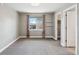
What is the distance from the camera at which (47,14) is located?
10812 millimetres

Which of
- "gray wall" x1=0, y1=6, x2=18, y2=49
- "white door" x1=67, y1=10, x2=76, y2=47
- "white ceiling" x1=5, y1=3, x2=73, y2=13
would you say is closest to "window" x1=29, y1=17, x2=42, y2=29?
"white ceiling" x1=5, y1=3, x2=73, y2=13

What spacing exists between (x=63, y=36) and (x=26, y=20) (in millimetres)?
4845

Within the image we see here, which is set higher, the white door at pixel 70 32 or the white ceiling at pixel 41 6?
the white ceiling at pixel 41 6

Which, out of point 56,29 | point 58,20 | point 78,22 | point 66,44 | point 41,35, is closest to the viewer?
point 78,22

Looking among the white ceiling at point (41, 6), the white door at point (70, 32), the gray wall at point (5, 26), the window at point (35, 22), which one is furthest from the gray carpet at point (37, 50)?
the window at point (35, 22)

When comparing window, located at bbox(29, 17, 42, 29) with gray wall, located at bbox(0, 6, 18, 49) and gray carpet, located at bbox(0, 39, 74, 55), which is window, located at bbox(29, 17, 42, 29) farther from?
gray carpet, located at bbox(0, 39, 74, 55)

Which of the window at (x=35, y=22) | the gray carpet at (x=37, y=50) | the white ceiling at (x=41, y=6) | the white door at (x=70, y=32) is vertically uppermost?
the white ceiling at (x=41, y=6)

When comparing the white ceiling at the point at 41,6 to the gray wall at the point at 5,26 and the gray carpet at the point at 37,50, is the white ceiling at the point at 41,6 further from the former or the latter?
the gray carpet at the point at 37,50

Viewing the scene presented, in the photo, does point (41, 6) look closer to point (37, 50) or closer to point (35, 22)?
point (37, 50)

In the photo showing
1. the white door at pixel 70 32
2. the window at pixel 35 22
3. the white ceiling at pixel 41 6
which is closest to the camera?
the white ceiling at pixel 41 6

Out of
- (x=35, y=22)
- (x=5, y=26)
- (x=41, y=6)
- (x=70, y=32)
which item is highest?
(x=41, y=6)

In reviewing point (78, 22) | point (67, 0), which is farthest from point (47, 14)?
point (67, 0)

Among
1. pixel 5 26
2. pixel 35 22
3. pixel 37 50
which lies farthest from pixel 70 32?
pixel 35 22
